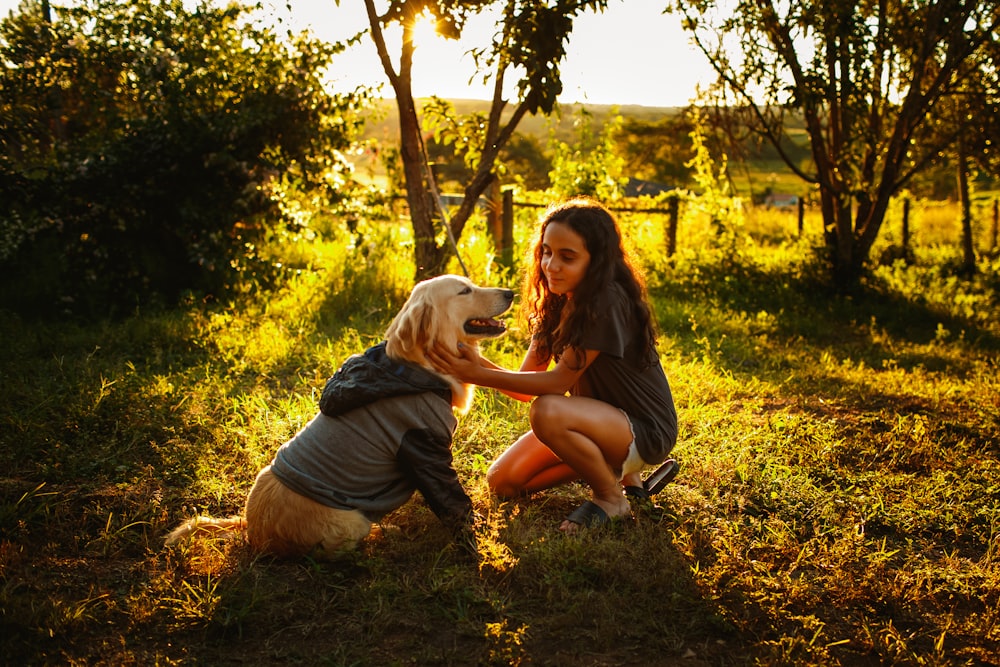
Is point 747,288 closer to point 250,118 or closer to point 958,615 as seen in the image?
point 250,118

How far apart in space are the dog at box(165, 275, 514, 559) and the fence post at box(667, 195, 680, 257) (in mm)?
8073

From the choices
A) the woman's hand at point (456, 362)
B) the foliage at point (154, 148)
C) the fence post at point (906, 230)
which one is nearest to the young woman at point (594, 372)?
the woman's hand at point (456, 362)

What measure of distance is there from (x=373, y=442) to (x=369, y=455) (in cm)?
5

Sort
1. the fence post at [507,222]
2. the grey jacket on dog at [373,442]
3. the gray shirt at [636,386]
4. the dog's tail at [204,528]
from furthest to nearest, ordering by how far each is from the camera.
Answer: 1. the fence post at [507,222]
2. the gray shirt at [636,386]
3. the dog's tail at [204,528]
4. the grey jacket on dog at [373,442]

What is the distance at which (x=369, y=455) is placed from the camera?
2945 millimetres

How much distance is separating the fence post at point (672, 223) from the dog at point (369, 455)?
8073mm

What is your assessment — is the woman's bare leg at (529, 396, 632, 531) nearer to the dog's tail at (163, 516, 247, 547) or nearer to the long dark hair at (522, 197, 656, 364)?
the long dark hair at (522, 197, 656, 364)

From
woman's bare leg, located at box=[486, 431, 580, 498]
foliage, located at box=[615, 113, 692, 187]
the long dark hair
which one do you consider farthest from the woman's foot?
foliage, located at box=[615, 113, 692, 187]

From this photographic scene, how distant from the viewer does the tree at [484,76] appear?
Answer: 5539 millimetres

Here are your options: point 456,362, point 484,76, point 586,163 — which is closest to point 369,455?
point 456,362

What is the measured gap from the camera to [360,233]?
782 centimetres

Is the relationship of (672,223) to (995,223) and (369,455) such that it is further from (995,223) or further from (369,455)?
(369,455)

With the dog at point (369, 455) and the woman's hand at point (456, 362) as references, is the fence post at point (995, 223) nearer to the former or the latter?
the woman's hand at point (456, 362)

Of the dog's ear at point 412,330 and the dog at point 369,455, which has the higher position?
the dog's ear at point 412,330
